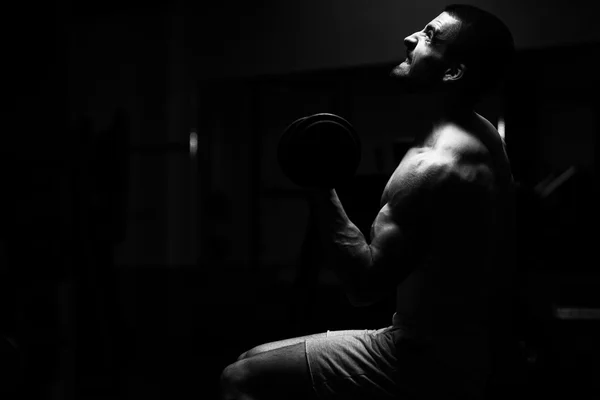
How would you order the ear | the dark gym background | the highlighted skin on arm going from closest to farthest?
1. the highlighted skin on arm
2. the ear
3. the dark gym background

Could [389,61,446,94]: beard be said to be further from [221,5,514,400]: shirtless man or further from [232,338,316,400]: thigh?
[232,338,316,400]: thigh

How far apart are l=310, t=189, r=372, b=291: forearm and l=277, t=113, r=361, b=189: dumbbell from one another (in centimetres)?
4

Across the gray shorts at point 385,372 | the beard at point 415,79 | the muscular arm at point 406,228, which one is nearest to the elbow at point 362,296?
the muscular arm at point 406,228

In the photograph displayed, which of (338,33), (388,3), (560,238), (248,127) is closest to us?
(560,238)

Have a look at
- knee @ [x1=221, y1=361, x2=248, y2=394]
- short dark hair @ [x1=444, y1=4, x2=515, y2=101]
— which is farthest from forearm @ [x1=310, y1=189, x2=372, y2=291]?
short dark hair @ [x1=444, y1=4, x2=515, y2=101]

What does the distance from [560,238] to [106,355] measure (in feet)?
7.09

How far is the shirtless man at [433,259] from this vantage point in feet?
4.17

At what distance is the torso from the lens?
129 centimetres

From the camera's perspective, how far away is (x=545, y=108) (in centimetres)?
295

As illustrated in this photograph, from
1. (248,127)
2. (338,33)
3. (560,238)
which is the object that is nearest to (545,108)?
(560,238)

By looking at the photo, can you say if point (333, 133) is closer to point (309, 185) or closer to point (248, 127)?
point (309, 185)

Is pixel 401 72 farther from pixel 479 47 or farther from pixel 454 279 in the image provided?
pixel 454 279

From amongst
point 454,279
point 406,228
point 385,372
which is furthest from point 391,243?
point 385,372

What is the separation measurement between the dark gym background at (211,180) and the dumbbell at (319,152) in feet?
1.56
